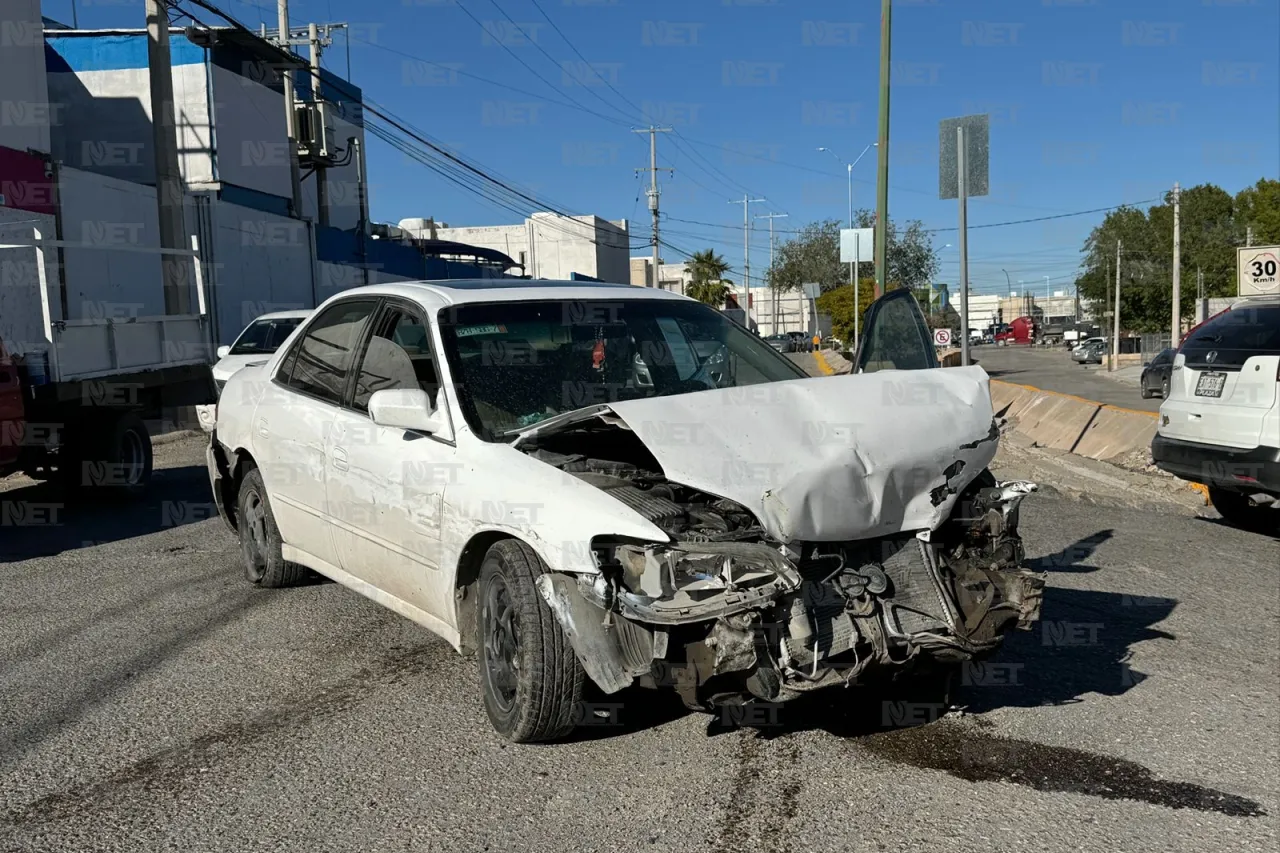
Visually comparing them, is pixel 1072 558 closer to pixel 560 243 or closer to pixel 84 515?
pixel 84 515

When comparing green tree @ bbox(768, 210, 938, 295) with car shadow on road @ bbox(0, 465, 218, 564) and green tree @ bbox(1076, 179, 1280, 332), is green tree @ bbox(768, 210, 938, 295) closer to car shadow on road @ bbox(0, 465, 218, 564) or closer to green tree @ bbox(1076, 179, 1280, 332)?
green tree @ bbox(1076, 179, 1280, 332)

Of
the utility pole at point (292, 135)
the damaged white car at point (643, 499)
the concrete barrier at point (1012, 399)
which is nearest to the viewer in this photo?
the damaged white car at point (643, 499)

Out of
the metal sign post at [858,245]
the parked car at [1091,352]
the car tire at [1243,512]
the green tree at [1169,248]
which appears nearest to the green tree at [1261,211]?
the green tree at [1169,248]

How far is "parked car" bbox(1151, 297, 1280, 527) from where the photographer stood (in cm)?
771

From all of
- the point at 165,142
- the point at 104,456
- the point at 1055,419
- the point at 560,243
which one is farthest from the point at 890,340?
the point at 560,243

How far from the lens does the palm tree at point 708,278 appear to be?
3191 inches

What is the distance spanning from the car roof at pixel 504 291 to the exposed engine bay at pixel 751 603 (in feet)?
3.75

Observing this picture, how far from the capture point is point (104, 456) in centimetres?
955

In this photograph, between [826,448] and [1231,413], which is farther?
[1231,413]

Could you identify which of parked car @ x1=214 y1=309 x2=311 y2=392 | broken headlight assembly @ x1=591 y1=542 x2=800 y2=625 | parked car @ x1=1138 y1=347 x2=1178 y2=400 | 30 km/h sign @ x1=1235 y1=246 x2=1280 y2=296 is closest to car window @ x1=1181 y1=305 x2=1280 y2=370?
30 km/h sign @ x1=1235 y1=246 x2=1280 y2=296

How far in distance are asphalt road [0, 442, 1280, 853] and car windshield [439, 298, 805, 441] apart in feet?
4.04

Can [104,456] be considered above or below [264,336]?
below

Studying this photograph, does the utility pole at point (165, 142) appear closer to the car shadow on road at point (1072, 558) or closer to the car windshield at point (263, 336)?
the car windshield at point (263, 336)

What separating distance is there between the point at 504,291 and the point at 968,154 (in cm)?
1017
